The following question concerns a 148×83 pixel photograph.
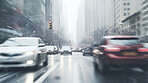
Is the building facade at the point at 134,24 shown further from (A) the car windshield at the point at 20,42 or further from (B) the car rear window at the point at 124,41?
(B) the car rear window at the point at 124,41

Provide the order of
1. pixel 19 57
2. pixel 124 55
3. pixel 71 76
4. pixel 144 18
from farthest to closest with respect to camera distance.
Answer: pixel 144 18 < pixel 19 57 < pixel 71 76 < pixel 124 55

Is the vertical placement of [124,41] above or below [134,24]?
below

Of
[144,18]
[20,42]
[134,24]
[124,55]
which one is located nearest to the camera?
[124,55]

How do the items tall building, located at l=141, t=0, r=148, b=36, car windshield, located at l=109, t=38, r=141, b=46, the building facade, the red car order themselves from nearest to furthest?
the red car, car windshield, located at l=109, t=38, r=141, b=46, tall building, located at l=141, t=0, r=148, b=36, the building facade

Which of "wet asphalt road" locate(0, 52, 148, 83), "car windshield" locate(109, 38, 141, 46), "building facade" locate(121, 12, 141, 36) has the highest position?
"building facade" locate(121, 12, 141, 36)

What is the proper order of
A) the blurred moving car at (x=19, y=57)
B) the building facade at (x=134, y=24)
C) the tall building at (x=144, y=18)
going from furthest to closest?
1. the building facade at (x=134, y=24)
2. the tall building at (x=144, y=18)
3. the blurred moving car at (x=19, y=57)

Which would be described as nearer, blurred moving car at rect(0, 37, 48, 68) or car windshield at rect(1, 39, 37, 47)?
blurred moving car at rect(0, 37, 48, 68)

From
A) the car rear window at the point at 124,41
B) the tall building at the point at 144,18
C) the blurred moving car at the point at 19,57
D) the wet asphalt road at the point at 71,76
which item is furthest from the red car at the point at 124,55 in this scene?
the tall building at the point at 144,18

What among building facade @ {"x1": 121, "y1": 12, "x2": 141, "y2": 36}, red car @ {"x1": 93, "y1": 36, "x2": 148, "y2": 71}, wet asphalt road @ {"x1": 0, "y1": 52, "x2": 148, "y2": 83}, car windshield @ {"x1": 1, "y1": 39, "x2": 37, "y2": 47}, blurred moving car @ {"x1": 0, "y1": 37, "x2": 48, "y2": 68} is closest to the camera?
wet asphalt road @ {"x1": 0, "y1": 52, "x2": 148, "y2": 83}

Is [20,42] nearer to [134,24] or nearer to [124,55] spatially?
[124,55]

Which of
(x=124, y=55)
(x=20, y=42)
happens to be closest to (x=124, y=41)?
(x=124, y=55)

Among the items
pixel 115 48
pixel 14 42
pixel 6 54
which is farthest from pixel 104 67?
pixel 14 42

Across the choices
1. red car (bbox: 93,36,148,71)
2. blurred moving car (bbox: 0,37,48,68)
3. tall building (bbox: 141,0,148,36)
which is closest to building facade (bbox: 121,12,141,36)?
tall building (bbox: 141,0,148,36)

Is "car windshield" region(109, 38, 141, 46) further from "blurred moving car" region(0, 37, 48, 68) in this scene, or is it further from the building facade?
the building facade
